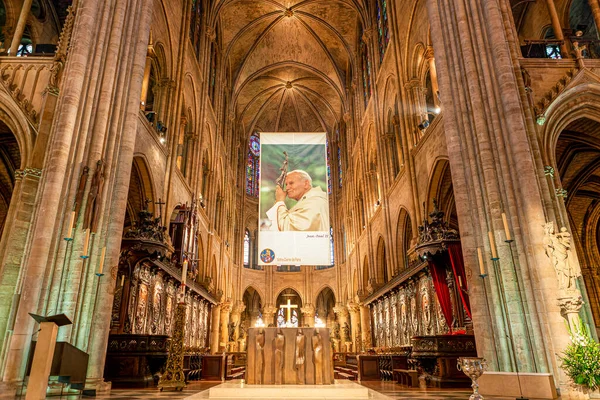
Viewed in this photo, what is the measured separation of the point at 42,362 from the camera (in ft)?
17.0

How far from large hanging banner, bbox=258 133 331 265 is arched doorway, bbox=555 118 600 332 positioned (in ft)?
23.5

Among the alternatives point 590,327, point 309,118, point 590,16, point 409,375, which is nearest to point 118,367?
point 409,375

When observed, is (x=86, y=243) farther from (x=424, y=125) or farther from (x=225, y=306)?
(x=225, y=306)

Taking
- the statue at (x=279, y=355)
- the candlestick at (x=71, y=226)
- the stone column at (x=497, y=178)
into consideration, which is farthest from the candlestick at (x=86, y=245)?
the stone column at (x=497, y=178)

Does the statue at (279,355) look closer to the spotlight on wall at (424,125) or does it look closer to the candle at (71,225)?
the candle at (71,225)

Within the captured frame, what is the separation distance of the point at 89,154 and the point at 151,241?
292 centimetres

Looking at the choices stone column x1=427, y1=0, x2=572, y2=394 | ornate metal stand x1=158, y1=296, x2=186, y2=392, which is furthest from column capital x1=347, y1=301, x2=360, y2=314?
ornate metal stand x1=158, y1=296, x2=186, y2=392

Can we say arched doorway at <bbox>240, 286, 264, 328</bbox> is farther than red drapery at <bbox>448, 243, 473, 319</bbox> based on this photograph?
Yes

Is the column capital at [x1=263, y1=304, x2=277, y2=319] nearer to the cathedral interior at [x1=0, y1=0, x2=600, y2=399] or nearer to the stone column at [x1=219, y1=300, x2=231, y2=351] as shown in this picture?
the stone column at [x1=219, y1=300, x2=231, y2=351]

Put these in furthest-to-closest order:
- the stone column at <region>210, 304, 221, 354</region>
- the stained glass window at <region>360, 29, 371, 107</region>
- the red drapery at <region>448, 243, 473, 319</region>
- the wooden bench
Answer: the stained glass window at <region>360, 29, 371, 107</region> → the stone column at <region>210, 304, 221, 354</region> → the red drapery at <region>448, 243, 473, 319</region> → the wooden bench

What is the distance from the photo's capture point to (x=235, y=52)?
30312 mm

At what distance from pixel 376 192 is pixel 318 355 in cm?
1791

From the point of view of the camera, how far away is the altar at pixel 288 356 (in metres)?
6.03

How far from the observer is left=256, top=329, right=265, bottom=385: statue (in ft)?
19.8
